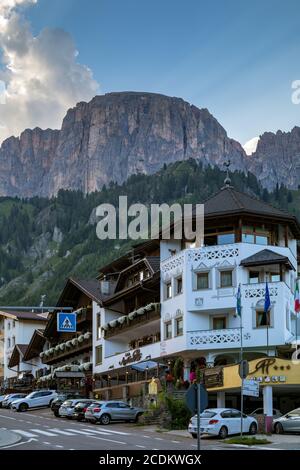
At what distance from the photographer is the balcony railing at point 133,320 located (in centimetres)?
6097

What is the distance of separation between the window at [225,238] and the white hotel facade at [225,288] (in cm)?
7

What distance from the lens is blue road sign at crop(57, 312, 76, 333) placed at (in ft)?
173

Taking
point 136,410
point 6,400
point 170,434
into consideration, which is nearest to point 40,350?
point 6,400

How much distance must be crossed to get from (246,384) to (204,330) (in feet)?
51.1

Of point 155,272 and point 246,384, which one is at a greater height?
point 155,272

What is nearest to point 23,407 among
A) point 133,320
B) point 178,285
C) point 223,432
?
point 133,320

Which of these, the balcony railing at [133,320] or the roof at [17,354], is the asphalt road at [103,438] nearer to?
the balcony railing at [133,320]

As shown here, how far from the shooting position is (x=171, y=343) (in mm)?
57344

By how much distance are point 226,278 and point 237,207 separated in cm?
471

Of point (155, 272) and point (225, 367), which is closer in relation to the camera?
point (225, 367)

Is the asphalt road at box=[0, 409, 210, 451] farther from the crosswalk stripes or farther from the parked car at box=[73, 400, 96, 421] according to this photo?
the parked car at box=[73, 400, 96, 421]

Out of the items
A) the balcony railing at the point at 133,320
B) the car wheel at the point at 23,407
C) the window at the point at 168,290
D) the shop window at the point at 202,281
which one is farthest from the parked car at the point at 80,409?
the car wheel at the point at 23,407
